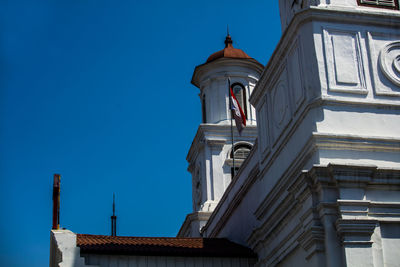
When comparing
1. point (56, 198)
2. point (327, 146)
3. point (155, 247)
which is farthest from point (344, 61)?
point (56, 198)

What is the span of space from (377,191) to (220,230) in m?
10.7

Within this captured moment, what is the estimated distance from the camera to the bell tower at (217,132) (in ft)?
109

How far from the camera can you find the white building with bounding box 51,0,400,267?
56.5 ft

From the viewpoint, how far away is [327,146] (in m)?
17.8

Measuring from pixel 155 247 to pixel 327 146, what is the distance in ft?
20.2

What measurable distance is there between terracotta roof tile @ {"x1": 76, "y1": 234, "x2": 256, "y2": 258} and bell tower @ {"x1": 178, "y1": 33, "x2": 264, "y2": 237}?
32.0ft

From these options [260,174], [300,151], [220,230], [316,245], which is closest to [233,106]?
[220,230]

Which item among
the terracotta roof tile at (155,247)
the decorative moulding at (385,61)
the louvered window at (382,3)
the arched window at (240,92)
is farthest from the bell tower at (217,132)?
the decorative moulding at (385,61)

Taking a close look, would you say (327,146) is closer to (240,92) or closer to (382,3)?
(382,3)

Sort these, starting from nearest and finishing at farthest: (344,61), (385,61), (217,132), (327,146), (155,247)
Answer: (327,146)
(344,61)
(385,61)
(155,247)
(217,132)

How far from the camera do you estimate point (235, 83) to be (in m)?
35.5

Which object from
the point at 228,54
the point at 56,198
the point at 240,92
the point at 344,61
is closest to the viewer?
the point at 344,61

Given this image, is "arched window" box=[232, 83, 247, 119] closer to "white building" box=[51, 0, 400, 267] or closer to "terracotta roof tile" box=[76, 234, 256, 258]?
"white building" box=[51, 0, 400, 267]

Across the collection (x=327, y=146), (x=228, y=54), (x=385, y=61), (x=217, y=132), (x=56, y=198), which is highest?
(x=228, y=54)
